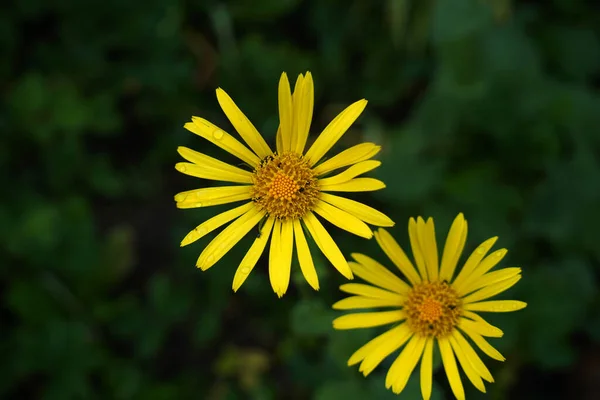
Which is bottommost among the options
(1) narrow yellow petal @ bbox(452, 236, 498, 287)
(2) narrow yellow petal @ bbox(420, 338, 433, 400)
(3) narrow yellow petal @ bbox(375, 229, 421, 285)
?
(2) narrow yellow petal @ bbox(420, 338, 433, 400)

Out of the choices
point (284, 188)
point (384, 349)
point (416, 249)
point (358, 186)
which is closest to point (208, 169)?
point (284, 188)

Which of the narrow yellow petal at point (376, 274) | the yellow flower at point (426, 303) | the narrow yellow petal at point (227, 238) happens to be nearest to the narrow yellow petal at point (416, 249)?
the yellow flower at point (426, 303)

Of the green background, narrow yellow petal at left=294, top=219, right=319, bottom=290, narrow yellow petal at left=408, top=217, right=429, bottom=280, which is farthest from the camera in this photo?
the green background

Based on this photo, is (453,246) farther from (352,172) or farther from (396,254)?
(352,172)

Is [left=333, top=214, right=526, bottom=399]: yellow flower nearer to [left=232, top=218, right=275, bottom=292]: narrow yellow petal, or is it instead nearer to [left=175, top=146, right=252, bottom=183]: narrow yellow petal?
[left=232, top=218, right=275, bottom=292]: narrow yellow petal

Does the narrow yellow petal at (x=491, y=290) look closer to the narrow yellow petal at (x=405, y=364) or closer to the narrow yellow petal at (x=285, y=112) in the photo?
the narrow yellow petal at (x=405, y=364)

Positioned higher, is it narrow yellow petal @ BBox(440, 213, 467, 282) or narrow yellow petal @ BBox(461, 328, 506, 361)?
narrow yellow petal @ BBox(440, 213, 467, 282)

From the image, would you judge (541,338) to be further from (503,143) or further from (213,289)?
(213,289)

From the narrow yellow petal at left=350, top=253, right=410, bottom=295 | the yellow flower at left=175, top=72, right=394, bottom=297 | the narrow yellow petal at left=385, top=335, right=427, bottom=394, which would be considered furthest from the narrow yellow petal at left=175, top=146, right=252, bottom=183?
the narrow yellow petal at left=385, top=335, right=427, bottom=394

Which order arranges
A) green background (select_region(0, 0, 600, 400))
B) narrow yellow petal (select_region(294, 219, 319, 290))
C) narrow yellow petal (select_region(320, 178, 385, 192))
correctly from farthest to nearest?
green background (select_region(0, 0, 600, 400))
narrow yellow petal (select_region(294, 219, 319, 290))
narrow yellow petal (select_region(320, 178, 385, 192))
